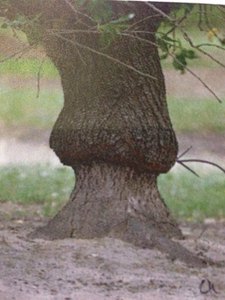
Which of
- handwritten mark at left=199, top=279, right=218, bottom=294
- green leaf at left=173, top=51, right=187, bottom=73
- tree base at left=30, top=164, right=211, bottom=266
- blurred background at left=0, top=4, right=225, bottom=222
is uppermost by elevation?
green leaf at left=173, top=51, right=187, bottom=73

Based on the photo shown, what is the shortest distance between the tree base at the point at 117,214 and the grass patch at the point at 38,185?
0.08ft

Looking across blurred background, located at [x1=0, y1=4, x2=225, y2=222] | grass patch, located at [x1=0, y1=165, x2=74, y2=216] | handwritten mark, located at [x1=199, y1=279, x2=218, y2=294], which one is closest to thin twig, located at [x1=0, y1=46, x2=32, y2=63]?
blurred background, located at [x1=0, y1=4, x2=225, y2=222]

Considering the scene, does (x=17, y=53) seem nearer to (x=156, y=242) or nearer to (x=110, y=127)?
(x=110, y=127)

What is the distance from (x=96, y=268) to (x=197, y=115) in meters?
0.44

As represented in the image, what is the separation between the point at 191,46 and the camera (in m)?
3.76

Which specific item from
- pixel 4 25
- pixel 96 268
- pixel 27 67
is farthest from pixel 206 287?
pixel 4 25

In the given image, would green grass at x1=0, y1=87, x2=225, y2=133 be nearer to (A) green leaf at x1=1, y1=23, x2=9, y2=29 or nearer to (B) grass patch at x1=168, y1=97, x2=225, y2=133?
(B) grass patch at x1=168, y1=97, x2=225, y2=133

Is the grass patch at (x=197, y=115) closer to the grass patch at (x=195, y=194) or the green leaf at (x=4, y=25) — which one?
the grass patch at (x=195, y=194)

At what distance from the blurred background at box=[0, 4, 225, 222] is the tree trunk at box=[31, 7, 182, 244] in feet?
0.08

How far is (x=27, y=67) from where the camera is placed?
3.75m

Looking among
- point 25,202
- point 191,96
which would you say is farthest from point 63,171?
point 191,96

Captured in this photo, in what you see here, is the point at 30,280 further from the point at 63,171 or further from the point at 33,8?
the point at 33,8

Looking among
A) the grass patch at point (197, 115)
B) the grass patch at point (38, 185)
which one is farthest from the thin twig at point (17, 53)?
the grass patch at point (197, 115)

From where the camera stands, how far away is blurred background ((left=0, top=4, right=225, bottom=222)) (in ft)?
12.3
